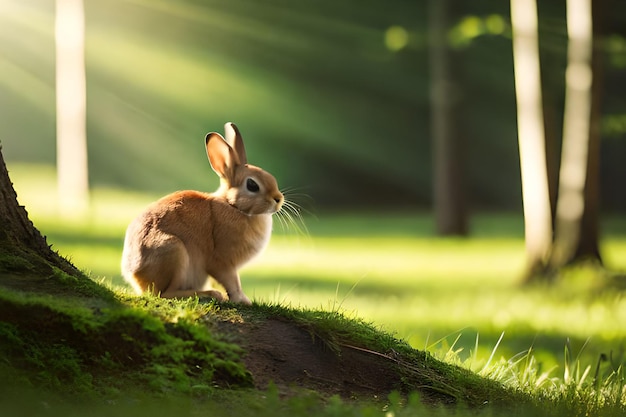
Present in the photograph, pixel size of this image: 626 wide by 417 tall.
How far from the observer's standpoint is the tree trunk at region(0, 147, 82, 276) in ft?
14.7

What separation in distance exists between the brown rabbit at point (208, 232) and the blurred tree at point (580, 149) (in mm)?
8273

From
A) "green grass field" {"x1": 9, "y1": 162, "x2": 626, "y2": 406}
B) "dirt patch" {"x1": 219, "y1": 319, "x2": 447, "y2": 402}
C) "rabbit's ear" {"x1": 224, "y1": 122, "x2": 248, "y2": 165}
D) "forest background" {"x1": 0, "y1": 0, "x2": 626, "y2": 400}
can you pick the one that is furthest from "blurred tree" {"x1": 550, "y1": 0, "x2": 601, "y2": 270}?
"dirt patch" {"x1": 219, "y1": 319, "x2": 447, "y2": 402}

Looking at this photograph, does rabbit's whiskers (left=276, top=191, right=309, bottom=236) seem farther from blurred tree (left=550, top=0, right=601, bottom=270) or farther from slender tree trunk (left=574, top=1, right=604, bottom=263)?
slender tree trunk (left=574, top=1, right=604, bottom=263)

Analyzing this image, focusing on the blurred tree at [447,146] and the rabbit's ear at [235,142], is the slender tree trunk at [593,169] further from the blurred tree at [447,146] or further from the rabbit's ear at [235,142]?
the rabbit's ear at [235,142]

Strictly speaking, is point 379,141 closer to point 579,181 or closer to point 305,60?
point 305,60

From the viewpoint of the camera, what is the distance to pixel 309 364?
440 centimetres

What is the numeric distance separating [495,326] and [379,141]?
66.4 ft

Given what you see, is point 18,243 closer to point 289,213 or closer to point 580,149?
point 289,213

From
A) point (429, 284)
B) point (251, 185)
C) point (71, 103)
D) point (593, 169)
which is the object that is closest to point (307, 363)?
point (251, 185)

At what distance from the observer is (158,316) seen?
4.25m

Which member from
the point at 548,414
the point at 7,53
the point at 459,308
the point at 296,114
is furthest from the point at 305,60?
the point at 548,414

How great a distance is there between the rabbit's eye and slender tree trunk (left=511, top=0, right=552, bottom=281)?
852 cm

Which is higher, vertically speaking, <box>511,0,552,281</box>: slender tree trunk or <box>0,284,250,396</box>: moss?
<box>511,0,552,281</box>: slender tree trunk

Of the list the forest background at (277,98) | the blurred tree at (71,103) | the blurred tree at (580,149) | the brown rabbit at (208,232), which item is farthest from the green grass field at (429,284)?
the forest background at (277,98)
